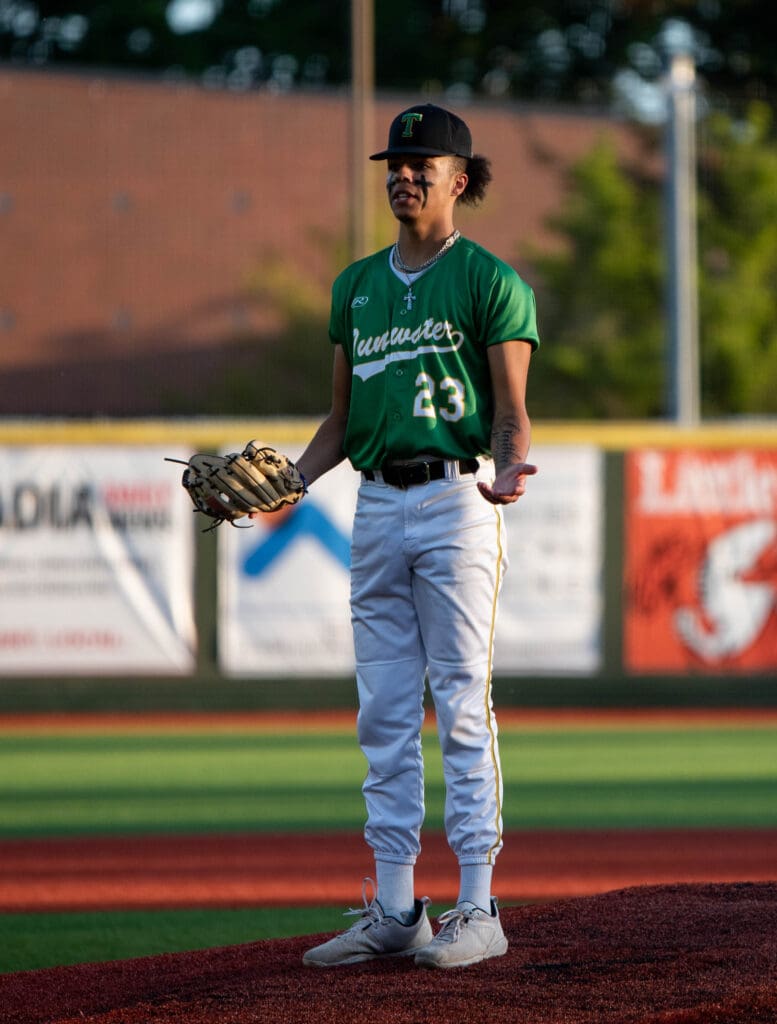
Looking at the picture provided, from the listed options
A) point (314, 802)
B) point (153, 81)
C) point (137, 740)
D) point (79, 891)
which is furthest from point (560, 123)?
point (79, 891)

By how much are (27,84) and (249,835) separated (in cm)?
1683

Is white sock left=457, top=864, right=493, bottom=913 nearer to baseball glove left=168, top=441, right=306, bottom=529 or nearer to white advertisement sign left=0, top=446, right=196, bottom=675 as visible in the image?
baseball glove left=168, top=441, right=306, bottom=529

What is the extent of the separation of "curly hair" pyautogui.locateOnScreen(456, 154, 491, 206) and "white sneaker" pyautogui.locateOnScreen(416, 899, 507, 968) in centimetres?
170

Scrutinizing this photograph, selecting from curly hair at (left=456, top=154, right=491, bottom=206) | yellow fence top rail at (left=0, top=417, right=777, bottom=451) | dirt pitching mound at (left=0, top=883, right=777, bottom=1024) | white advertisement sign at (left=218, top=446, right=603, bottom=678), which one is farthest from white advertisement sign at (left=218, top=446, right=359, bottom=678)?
curly hair at (left=456, top=154, right=491, bottom=206)

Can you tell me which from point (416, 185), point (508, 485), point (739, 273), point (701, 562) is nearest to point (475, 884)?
point (508, 485)

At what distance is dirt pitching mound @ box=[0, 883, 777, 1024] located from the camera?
10.5 feet

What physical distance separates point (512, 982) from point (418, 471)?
1148 mm

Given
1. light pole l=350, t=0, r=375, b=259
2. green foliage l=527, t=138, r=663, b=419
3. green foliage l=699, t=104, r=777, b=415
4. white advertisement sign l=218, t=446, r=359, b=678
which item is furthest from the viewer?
green foliage l=527, t=138, r=663, b=419

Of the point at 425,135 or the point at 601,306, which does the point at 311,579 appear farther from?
the point at 601,306

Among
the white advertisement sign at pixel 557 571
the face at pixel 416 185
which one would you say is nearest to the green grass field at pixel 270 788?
the white advertisement sign at pixel 557 571

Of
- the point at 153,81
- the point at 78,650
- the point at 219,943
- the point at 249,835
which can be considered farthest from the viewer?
the point at 153,81

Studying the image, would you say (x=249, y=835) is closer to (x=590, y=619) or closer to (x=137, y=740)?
(x=137, y=740)

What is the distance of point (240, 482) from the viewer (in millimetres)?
3756

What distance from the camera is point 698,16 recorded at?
3494 centimetres
